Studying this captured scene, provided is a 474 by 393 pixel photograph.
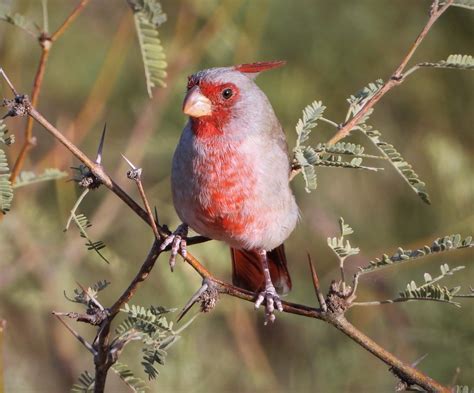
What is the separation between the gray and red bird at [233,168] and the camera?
3.67 m

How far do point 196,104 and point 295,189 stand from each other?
91.7 inches

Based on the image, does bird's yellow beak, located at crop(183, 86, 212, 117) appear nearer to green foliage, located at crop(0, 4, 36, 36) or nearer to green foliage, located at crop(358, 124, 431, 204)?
green foliage, located at crop(0, 4, 36, 36)

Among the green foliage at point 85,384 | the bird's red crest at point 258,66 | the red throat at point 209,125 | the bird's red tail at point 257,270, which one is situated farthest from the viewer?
the bird's red tail at point 257,270

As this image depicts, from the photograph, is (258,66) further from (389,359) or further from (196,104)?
(389,359)

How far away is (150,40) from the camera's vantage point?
3.22m

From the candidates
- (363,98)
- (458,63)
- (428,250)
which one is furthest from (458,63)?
(428,250)

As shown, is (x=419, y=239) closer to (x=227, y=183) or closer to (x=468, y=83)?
(x=468, y=83)

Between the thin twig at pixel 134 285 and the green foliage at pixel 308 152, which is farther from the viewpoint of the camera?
the green foliage at pixel 308 152

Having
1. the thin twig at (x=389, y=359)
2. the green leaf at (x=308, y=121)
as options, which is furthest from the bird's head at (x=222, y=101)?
the thin twig at (x=389, y=359)

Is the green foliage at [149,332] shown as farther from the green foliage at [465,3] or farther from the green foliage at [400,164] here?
the green foliage at [465,3]

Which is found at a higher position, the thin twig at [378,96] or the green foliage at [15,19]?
the green foliage at [15,19]

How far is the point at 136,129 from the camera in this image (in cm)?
554

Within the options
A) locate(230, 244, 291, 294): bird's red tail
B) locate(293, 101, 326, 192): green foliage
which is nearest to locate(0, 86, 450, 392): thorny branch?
locate(293, 101, 326, 192): green foliage

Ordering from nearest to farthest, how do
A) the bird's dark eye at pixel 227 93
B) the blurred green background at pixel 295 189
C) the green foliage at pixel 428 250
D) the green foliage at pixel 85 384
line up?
the green foliage at pixel 428 250, the green foliage at pixel 85 384, the bird's dark eye at pixel 227 93, the blurred green background at pixel 295 189
